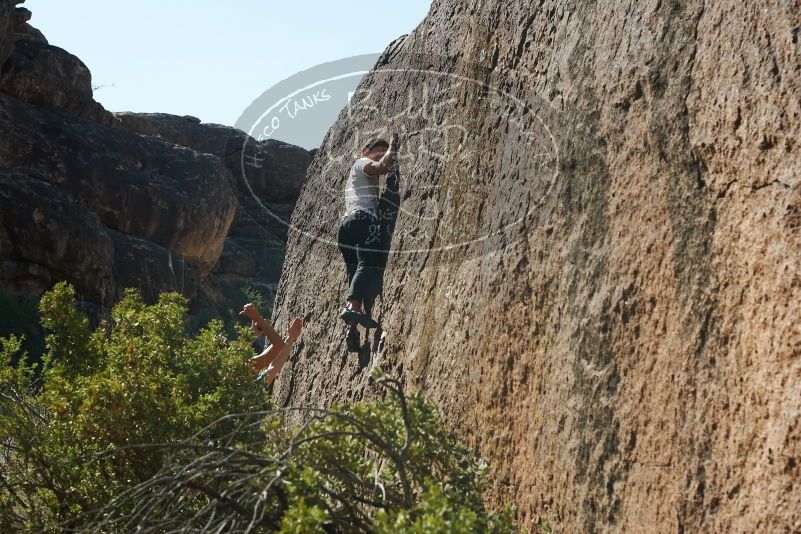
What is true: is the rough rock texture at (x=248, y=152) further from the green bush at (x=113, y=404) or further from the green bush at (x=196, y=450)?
the green bush at (x=113, y=404)

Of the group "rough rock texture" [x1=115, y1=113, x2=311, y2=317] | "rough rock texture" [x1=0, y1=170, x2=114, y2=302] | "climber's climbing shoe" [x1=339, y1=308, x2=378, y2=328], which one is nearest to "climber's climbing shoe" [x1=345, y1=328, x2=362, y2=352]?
"climber's climbing shoe" [x1=339, y1=308, x2=378, y2=328]

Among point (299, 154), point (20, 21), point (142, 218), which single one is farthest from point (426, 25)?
point (299, 154)

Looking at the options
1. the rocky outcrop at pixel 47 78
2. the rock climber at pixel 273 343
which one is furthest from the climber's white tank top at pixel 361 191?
the rocky outcrop at pixel 47 78

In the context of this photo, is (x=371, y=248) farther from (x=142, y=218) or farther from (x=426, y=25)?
(x=142, y=218)

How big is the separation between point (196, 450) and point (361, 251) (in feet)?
9.10

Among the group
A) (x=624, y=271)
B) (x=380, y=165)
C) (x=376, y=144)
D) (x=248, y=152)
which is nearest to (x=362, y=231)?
(x=380, y=165)

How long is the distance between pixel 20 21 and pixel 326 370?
17.2 m

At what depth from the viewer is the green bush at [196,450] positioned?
3.56 metres

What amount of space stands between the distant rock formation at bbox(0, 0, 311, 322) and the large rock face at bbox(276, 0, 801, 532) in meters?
11.3

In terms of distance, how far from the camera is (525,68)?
217 inches

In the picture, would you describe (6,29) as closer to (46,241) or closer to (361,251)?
(46,241)

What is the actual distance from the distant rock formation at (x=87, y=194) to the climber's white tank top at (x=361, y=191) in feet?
31.6

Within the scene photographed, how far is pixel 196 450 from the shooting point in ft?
13.9

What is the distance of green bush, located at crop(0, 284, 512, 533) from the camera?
3.56 m
